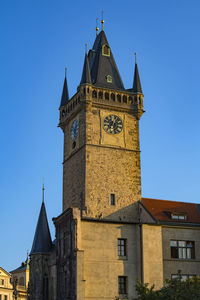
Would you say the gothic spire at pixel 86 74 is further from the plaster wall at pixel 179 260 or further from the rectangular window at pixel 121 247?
the plaster wall at pixel 179 260

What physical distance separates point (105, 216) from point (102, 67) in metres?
18.2

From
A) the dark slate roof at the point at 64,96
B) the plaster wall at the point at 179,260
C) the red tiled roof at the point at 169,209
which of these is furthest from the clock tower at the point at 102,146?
the plaster wall at the point at 179,260

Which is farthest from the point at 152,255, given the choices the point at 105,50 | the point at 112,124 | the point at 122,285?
the point at 105,50

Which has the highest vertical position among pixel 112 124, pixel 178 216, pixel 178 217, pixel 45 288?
pixel 112 124

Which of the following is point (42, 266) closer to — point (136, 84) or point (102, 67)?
point (136, 84)

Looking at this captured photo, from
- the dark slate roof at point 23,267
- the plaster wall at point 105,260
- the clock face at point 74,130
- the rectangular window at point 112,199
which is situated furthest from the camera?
the dark slate roof at point 23,267

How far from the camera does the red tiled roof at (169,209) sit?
54.4 m

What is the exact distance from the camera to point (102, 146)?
56.2m

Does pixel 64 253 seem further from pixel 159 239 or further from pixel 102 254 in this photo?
pixel 159 239

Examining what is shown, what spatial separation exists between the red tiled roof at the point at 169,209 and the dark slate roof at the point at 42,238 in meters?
11.4

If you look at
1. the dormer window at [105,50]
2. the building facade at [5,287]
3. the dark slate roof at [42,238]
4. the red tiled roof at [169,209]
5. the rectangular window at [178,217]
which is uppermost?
the dormer window at [105,50]

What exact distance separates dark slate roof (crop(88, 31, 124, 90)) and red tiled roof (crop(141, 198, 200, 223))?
45.4 ft

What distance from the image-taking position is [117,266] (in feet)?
164

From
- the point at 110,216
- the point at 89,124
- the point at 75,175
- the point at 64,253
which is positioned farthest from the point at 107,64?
the point at 64,253
